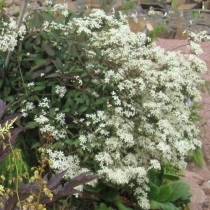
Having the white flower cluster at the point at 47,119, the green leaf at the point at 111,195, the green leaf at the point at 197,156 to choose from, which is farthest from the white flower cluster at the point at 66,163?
the green leaf at the point at 197,156

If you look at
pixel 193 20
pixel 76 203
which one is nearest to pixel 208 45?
pixel 193 20

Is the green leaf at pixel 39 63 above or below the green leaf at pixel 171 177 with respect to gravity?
above

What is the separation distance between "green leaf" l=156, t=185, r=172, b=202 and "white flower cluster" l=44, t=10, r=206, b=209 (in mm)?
278

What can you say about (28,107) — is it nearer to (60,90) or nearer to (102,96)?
(60,90)

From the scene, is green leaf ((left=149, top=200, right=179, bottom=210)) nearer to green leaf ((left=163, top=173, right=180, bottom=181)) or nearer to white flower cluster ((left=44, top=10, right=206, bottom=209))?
white flower cluster ((left=44, top=10, right=206, bottom=209))

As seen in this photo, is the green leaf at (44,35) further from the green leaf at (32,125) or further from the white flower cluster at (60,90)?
the green leaf at (32,125)

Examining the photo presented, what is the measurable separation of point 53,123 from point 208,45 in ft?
18.6

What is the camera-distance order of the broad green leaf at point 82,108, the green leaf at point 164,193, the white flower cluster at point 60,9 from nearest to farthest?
1. the broad green leaf at point 82,108
2. the white flower cluster at point 60,9
3. the green leaf at point 164,193

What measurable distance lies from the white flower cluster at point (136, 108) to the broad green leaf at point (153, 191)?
0.58ft

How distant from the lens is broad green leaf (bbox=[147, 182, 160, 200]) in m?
3.23

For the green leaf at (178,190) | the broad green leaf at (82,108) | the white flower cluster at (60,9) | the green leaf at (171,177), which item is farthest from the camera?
the green leaf at (171,177)

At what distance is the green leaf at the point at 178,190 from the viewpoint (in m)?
3.43

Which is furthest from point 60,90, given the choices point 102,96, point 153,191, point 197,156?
point 197,156

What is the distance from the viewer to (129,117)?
2996mm
